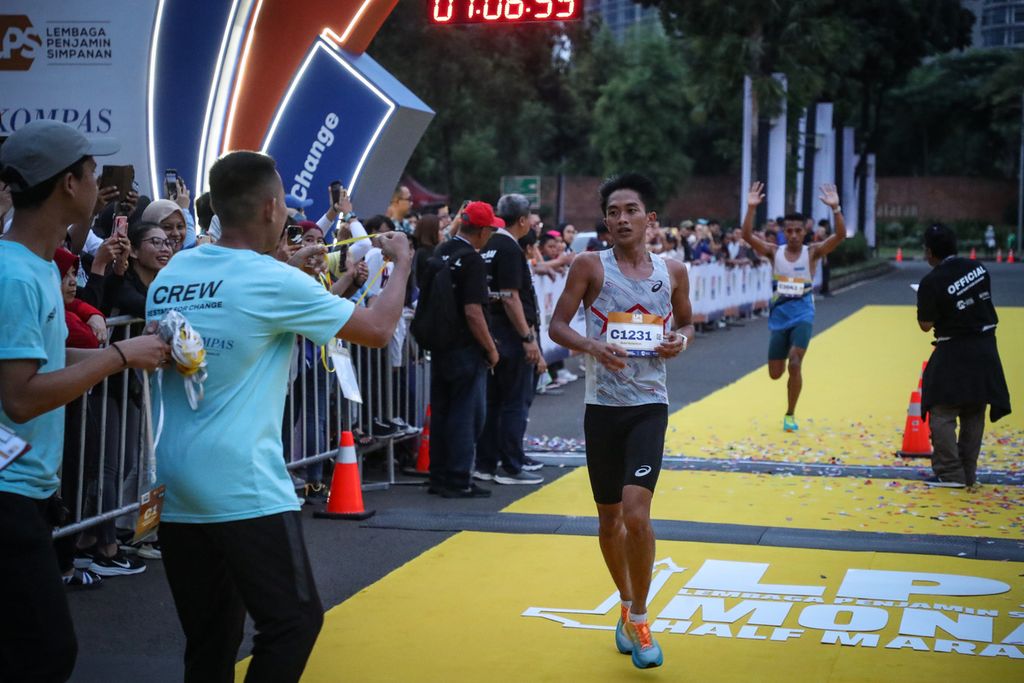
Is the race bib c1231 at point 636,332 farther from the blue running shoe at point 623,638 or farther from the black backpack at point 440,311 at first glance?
the black backpack at point 440,311

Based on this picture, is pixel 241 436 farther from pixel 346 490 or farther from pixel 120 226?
pixel 346 490

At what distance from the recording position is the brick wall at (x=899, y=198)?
240 feet

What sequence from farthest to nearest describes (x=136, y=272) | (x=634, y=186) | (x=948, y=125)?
(x=948, y=125) < (x=136, y=272) < (x=634, y=186)

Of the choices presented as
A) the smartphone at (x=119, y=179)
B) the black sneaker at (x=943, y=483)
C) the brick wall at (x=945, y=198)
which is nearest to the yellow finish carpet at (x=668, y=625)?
the black sneaker at (x=943, y=483)

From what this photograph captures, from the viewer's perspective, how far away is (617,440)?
593 cm

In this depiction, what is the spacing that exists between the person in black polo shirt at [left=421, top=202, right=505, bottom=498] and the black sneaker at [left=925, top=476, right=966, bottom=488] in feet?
11.0

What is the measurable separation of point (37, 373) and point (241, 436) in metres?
0.59

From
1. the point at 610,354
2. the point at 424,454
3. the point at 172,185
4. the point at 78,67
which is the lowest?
the point at 424,454

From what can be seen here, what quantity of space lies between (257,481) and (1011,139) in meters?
77.2

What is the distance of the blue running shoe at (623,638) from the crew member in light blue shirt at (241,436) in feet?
7.18

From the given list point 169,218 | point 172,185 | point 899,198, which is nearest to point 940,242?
point 169,218

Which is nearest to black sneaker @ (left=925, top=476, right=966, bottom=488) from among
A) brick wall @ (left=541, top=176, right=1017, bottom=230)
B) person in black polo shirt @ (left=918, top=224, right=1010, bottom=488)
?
person in black polo shirt @ (left=918, top=224, right=1010, bottom=488)

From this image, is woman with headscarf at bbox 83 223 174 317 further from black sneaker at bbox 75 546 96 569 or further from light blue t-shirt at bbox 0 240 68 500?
light blue t-shirt at bbox 0 240 68 500

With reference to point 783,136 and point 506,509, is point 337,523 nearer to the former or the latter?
point 506,509
